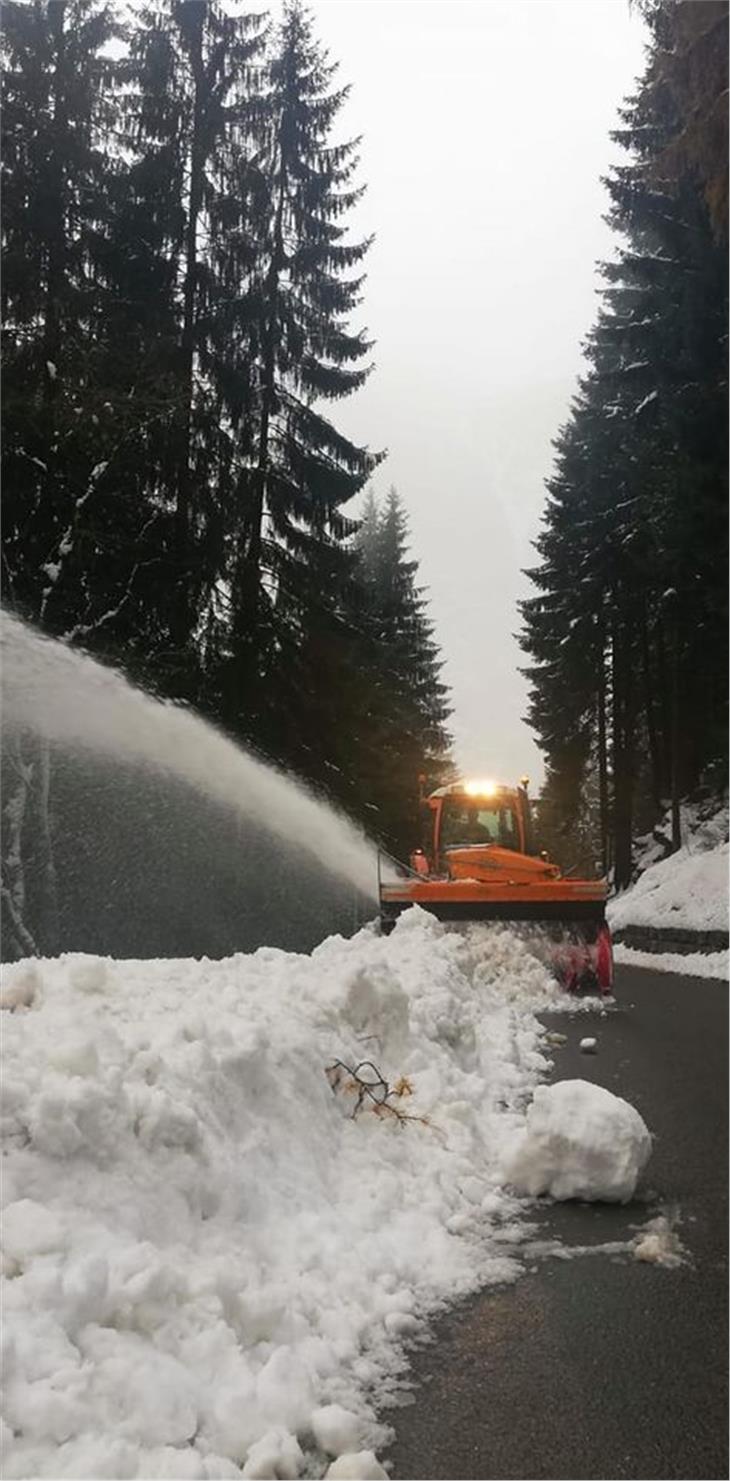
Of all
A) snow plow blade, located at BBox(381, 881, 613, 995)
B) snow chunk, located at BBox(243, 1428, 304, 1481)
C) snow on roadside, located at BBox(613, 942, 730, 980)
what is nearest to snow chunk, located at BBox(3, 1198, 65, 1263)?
snow chunk, located at BBox(243, 1428, 304, 1481)

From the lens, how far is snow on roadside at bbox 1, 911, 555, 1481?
261 cm

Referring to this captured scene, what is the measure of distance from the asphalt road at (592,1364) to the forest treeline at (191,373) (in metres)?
10.2

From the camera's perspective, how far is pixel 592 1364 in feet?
10.7

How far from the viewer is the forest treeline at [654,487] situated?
11.6 metres

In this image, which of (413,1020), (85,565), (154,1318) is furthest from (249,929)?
(154,1318)

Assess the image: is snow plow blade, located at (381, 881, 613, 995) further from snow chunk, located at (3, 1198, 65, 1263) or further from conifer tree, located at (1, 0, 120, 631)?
snow chunk, located at (3, 1198, 65, 1263)

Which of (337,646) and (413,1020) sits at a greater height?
(337,646)

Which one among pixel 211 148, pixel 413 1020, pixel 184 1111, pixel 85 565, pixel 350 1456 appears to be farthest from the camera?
pixel 211 148

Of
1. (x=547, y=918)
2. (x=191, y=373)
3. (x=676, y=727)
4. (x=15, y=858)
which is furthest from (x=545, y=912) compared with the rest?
(x=676, y=727)

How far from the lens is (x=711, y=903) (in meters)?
17.4

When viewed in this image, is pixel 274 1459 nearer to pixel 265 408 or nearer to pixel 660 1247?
pixel 660 1247

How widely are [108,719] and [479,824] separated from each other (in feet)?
17.6

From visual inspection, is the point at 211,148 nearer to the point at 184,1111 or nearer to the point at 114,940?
the point at 114,940

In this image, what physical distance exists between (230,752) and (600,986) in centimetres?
679
